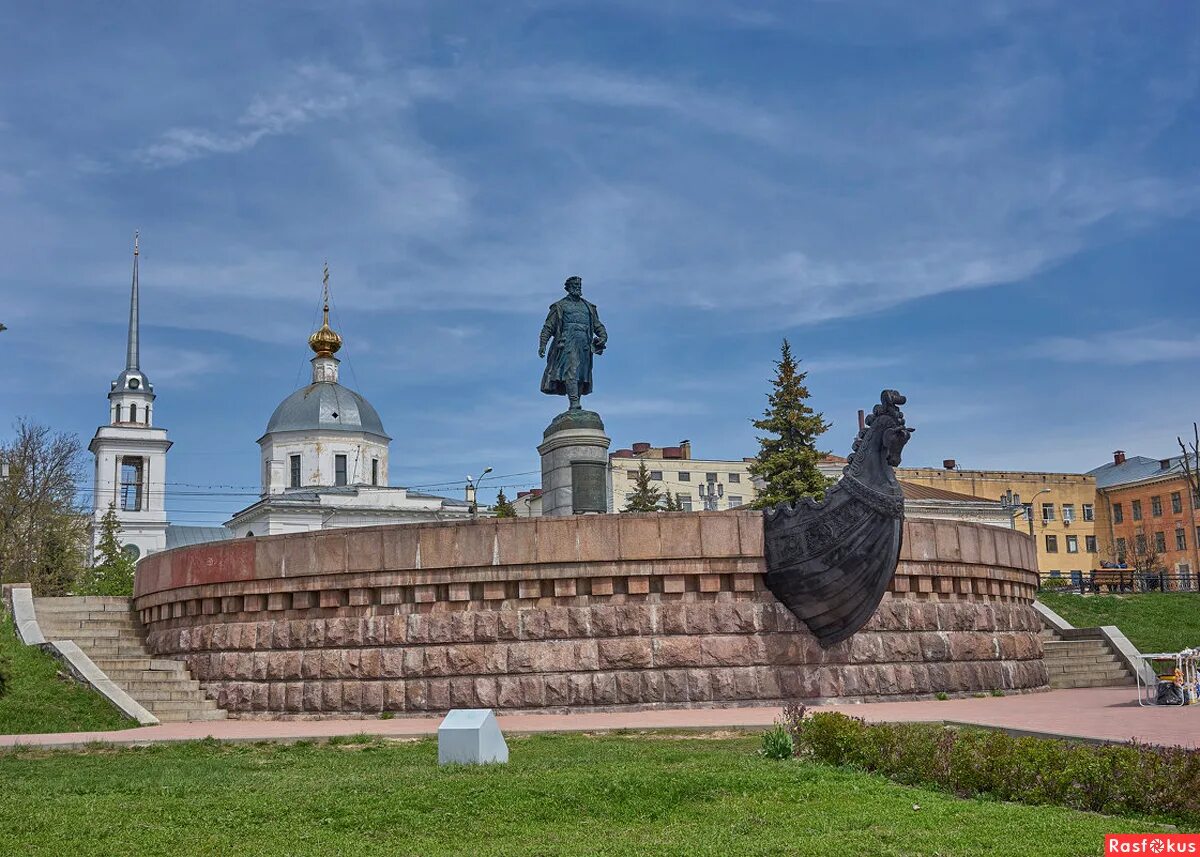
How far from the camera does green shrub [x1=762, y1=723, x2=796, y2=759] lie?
35.0 ft

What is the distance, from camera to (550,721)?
15.2m

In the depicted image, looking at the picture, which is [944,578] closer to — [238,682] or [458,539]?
[458,539]

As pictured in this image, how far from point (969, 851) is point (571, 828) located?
98.3 inches

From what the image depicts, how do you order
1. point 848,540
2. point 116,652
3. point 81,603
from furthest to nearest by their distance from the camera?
point 81,603 → point 116,652 → point 848,540

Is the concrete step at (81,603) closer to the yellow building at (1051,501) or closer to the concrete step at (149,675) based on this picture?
the concrete step at (149,675)

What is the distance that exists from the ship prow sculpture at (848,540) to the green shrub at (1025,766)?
19.3 feet

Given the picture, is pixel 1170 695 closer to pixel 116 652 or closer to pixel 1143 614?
pixel 116 652

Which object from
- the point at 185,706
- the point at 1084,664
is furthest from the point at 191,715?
the point at 1084,664

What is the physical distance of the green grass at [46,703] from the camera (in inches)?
634

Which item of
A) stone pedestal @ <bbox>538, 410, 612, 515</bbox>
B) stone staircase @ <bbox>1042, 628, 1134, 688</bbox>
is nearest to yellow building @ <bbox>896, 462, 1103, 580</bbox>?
stone staircase @ <bbox>1042, 628, 1134, 688</bbox>

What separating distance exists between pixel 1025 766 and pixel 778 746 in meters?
2.51

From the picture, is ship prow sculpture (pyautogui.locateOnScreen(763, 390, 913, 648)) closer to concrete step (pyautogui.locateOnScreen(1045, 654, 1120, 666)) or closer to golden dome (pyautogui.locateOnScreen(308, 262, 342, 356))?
concrete step (pyautogui.locateOnScreen(1045, 654, 1120, 666))

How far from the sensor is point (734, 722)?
14.0 metres

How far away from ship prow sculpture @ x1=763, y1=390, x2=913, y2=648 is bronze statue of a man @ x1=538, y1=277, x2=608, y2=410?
751 centimetres
